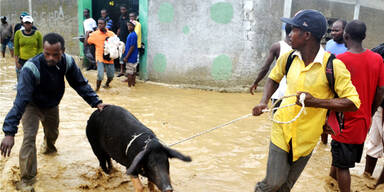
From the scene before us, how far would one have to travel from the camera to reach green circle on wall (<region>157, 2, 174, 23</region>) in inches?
378

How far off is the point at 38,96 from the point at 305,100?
2.96 meters

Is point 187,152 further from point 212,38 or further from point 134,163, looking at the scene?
point 212,38

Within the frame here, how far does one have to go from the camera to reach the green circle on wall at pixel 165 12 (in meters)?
9.61

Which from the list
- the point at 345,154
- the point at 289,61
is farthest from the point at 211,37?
the point at 289,61

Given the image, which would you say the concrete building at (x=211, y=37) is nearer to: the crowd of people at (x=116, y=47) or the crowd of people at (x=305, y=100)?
the crowd of people at (x=116, y=47)

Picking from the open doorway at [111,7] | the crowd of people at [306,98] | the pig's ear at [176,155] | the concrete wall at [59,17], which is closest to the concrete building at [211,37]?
the open doorway at [111,7]

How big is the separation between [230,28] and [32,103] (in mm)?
6406

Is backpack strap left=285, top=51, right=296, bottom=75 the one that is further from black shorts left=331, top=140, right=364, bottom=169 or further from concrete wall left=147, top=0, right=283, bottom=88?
concrete wall left=147, top=0, right=283, bottom=88

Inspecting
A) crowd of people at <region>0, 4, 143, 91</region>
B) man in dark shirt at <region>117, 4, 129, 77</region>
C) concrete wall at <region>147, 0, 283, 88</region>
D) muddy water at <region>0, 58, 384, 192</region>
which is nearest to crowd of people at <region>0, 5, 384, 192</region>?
muddy water at <region>0, 58, 384, 192</region>

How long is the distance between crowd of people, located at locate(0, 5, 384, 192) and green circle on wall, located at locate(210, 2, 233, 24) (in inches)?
171

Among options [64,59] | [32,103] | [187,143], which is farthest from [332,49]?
[32,103]

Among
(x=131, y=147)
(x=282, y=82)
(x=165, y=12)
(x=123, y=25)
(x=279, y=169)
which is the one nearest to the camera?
(x=279, y=169)

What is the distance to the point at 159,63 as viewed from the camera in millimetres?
10008

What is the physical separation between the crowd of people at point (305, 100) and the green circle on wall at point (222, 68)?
4.29 m
